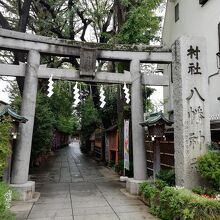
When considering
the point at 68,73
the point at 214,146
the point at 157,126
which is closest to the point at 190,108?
the point at 214,146

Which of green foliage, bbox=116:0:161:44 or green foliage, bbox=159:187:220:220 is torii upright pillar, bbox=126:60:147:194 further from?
green foliage, bbox=159:187:220:220

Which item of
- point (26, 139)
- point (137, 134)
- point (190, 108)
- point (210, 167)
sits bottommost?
point (210, 167)

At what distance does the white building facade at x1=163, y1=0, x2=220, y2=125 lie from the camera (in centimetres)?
1477

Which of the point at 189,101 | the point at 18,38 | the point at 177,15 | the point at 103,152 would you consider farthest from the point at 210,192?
the point at 103,152

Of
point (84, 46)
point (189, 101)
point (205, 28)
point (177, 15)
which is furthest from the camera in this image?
point (177, 15)

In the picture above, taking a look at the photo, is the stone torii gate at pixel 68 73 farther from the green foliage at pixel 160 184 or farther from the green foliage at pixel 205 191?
the green foliage at pixel 205 191

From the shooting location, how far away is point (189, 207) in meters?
7.10

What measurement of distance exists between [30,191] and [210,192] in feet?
22.1

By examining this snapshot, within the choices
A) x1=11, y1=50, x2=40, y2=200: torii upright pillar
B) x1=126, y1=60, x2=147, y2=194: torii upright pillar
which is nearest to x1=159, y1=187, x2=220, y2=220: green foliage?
x1=126, y1=60, x2=147, y2=194: torii upright pillar

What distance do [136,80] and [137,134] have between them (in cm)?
240

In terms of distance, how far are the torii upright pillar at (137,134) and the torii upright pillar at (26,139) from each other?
164 inches

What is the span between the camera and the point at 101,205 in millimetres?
10406

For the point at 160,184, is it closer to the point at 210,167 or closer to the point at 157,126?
the point at 210,167

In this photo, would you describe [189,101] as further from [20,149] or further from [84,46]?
Result: [20,149]
